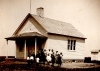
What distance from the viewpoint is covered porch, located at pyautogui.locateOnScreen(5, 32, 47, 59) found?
26506mm

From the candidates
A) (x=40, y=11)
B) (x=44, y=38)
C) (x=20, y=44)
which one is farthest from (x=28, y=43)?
(x=40, y=11)

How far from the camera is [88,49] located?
3591cm

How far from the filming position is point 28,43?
29828mm

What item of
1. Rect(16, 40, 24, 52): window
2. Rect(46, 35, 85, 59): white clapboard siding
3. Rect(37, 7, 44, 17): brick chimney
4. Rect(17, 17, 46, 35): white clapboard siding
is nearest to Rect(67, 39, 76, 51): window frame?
Rect(46, 35, 85, 59): white clapboard siding

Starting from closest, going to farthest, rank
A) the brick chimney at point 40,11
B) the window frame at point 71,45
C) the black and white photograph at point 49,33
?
1. the black and white photograph at point 49,33
2. the window frame at point 71,45
3. the brick chimney at point 40,11

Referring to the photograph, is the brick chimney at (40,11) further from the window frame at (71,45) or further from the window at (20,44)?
the window frame at (71,45)

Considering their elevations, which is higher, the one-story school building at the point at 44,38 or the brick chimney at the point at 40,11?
the brick chimney at the point at 40,11

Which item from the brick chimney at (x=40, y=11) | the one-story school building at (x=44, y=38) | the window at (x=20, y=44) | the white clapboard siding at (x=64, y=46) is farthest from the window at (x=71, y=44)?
the window at (x=20, y=44)

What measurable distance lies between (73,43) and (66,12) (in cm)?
478

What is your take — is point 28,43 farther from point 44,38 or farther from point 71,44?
point 71,44

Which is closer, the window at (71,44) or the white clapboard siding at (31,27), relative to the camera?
the white clapboard siding at (31,27)

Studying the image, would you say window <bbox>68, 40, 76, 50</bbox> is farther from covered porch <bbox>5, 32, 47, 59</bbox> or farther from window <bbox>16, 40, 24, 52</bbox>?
window <bbox>16, 40, 24, 52</bbox>

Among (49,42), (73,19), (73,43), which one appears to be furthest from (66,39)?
(73,19)

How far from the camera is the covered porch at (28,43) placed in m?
26.5
